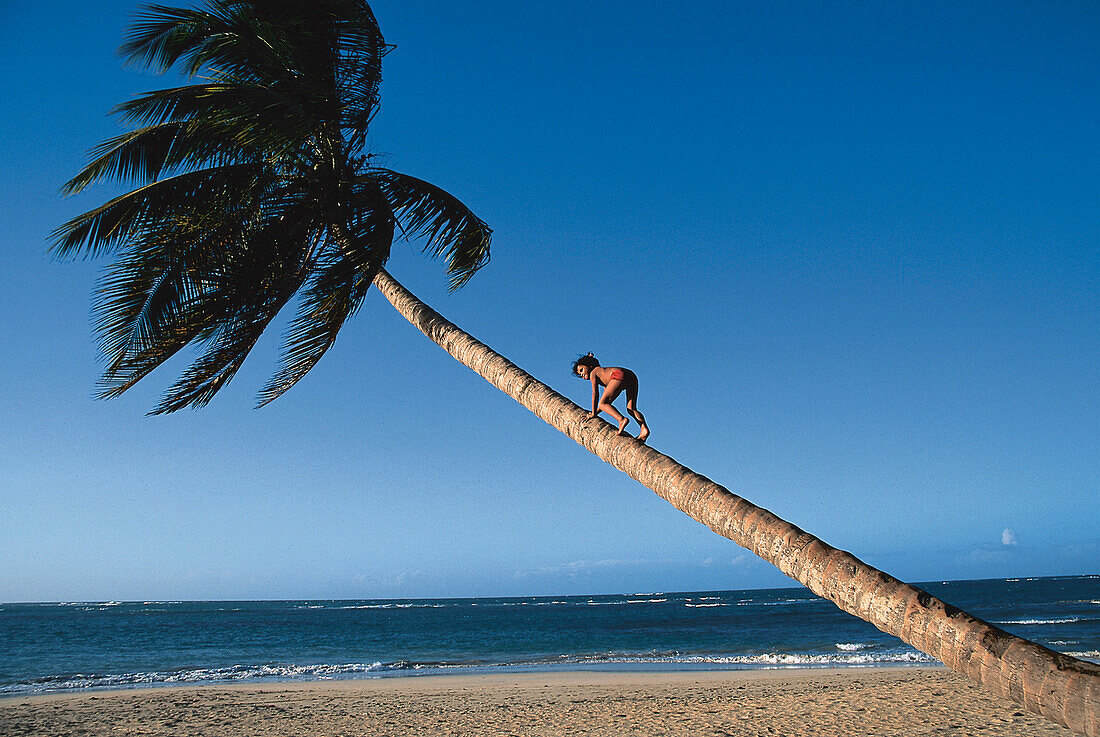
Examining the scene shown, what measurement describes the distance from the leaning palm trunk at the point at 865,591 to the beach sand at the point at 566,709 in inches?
272

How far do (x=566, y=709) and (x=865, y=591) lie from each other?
33.0ft

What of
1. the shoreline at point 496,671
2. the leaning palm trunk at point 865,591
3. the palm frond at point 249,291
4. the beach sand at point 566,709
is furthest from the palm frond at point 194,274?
the shoreline at point 496,671

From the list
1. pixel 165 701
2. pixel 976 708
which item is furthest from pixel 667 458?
pixel 165 701

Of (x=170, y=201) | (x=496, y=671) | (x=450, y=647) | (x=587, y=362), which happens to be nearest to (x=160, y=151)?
(x=170, y=201)

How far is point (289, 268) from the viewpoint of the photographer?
7.07m

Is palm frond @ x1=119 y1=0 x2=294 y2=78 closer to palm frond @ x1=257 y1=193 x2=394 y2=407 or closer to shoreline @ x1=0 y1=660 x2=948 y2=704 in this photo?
palm frond @ x1=257 y1=193 x2=394 y2=407

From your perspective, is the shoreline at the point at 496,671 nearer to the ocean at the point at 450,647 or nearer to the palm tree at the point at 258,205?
the ocean at the point at 450,647

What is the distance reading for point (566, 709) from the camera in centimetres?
1182

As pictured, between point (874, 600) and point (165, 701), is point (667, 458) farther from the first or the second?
point (165, 701)

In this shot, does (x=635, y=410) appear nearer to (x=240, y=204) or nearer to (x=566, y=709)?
(x=240, y=204)

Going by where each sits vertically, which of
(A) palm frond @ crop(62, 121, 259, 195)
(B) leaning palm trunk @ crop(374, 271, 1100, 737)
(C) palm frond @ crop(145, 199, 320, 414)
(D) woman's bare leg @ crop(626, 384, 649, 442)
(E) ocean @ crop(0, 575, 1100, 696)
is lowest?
(E) ocean @ crop(0, 575, 1100, 696)

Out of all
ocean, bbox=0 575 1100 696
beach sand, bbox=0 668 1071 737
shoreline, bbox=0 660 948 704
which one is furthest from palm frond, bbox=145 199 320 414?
ocean, bbox=0 575 1100 696

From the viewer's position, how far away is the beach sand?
10.1 metres

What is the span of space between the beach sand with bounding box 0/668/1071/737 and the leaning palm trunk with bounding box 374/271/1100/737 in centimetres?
690
